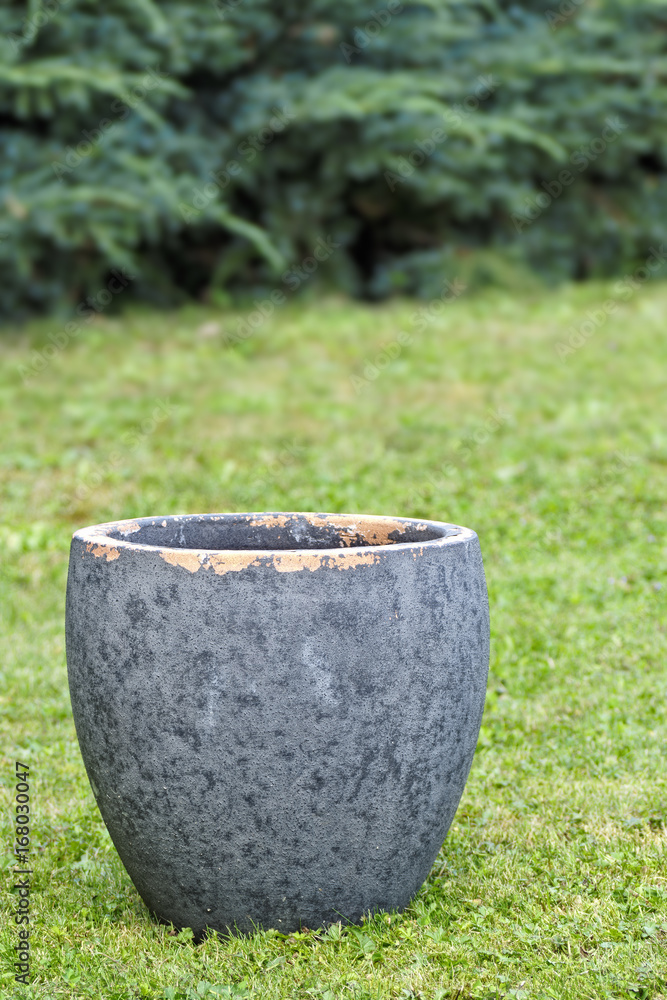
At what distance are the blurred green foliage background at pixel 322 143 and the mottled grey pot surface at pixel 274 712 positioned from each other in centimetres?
643

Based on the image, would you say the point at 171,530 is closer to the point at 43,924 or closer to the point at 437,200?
the point at 43,924

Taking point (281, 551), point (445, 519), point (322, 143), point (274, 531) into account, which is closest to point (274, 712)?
point (281, 551)

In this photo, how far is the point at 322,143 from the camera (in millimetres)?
9508

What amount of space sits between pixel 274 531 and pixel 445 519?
3.02 m

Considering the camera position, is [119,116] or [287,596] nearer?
[287,596]

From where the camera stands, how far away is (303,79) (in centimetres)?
943

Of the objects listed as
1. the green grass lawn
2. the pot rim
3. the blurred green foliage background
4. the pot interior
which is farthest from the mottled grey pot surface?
the blurred green foliage background

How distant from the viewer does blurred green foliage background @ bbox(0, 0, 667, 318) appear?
8.61 m

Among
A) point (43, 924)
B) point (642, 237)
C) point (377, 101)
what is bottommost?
point (43, 924)

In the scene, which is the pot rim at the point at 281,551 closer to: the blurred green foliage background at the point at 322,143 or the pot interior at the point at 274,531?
the pot interior at the point at 274,531

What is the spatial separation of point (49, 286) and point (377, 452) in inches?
145

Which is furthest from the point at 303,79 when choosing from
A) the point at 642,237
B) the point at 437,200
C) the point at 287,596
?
the point at 287,596

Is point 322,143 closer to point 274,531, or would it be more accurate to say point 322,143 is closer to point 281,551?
point 274,531

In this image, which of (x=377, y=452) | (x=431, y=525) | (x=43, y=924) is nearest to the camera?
(x=43, y=924)
